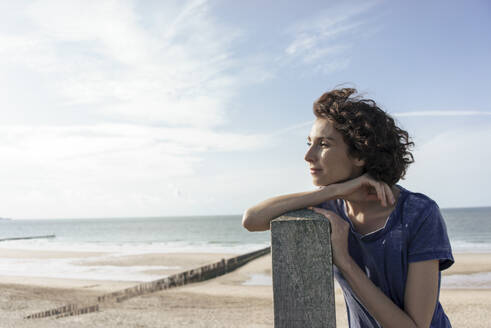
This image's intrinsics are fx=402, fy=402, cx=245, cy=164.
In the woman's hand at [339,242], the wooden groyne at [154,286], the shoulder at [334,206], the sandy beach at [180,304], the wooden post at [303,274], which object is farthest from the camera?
the wooden groyne at [154,286]

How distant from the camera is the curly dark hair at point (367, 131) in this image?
1.72 meters

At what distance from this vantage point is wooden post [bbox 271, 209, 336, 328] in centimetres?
120

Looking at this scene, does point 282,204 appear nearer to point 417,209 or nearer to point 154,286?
point 417,209

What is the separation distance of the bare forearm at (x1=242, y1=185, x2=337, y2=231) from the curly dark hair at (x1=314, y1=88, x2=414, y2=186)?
0.22 m

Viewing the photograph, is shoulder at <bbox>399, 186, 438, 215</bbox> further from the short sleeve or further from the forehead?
the forehead

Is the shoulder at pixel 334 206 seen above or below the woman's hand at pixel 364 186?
below

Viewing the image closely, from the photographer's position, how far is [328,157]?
1.75 meters

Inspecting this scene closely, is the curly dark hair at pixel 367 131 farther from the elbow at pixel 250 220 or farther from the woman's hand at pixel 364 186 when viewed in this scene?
the elbow at pixel 250 220

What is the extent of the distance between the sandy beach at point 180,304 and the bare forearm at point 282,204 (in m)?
8.63

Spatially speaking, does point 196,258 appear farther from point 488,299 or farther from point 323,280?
point 323,280

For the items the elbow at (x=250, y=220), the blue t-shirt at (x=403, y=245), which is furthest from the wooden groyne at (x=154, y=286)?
the blue t-shirt at (x=403, y=245)

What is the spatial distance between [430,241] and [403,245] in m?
0.10

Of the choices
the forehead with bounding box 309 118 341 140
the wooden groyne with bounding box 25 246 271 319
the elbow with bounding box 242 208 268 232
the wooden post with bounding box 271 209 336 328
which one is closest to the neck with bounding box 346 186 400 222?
the forehead with bounding box 309 118 341 140

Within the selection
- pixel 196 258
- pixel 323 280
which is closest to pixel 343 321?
pixel 323 280
